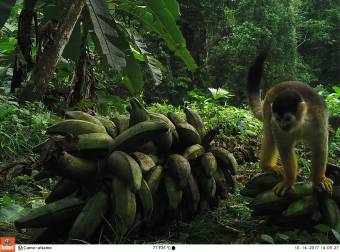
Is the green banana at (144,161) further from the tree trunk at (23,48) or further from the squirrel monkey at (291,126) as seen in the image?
the tree trunk at (23,48)

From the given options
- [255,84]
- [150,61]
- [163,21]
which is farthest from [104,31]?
[255,84]

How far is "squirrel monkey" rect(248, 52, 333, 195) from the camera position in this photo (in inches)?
85.0

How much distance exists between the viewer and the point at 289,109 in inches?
85.4

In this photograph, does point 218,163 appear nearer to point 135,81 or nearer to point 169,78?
point 135,81

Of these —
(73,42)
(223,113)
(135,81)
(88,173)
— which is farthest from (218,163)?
(73,42)

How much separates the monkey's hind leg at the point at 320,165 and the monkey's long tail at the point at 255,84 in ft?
1.84

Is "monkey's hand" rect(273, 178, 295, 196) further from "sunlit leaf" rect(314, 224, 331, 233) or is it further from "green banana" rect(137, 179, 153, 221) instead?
"green banana" rect(137, 179, 153, 221)

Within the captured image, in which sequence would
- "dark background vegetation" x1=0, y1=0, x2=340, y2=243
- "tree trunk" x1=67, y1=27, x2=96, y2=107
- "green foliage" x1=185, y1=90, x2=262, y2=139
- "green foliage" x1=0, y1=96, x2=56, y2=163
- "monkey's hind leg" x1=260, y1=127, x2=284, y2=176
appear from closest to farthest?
"dark background vegetation" x1=0, y1=0, x2=340, y2=243 < "monkey's hind leg" x1=260, y1=127, x2=284, y2=176 < "green foliage" x1=0, y1=96, x2=56, y2=163 < "green foliage" x1=185, y1=90, x2=262, y2=139 < "tree trunk" x1=67, y1=27, x2=96, y2=107

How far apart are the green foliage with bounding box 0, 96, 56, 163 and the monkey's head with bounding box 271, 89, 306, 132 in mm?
1743

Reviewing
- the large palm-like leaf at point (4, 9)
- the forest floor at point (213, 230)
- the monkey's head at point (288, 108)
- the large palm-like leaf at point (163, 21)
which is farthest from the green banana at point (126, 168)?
the large palm-like leaf at point (163, 21)

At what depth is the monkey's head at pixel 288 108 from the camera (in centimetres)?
216

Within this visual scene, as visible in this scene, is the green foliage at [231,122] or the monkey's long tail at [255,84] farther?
the green foliage at [231,122]

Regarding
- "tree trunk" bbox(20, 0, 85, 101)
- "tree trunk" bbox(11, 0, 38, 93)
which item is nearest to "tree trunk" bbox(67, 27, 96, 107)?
"tree trunk" bbox(20, 0, 85, 101)

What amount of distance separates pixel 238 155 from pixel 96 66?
340 centimetres
